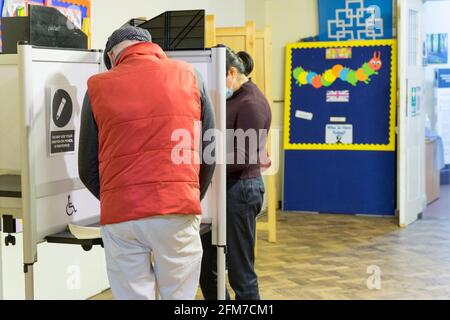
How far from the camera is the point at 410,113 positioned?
711 centimetres

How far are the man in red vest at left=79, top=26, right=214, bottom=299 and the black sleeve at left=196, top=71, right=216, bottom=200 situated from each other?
62 millimetres

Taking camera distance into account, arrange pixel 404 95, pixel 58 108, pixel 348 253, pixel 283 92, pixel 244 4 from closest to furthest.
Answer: pixel 58 108
pixel 348 253
pixel 404 95
pixel 244 4
pixel 283 92

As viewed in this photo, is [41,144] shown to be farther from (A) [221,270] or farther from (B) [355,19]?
(B) [355,19]

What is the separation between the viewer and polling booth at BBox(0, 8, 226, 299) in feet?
9.18

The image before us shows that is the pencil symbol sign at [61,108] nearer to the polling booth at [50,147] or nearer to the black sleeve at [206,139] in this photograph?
the polling booth at [50,147]

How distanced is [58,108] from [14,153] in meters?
0.35

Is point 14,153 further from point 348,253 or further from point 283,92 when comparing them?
point 283,92

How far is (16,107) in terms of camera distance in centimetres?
313

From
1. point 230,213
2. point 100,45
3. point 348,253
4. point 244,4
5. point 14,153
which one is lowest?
point 348,253

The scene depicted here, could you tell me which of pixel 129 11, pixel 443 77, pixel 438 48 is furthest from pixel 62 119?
pixel 438 48

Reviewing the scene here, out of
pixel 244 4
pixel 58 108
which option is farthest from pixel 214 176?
pixel 244 4

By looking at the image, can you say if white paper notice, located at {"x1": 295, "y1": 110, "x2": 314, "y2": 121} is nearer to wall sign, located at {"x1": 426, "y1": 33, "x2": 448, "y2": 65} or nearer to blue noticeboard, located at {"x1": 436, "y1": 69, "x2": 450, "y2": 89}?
blue noticeboard, located at {"x1": 436, "y1": 69, "x2": 450, "y2": 89}

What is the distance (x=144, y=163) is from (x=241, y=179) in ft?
3.94

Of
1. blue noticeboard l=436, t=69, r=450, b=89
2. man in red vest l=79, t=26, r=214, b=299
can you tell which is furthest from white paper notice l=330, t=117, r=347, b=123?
man in red vest l=79, t=26, r=214, b=299
